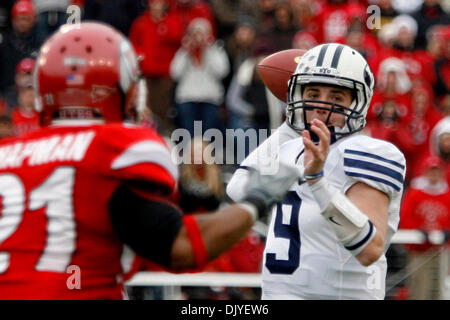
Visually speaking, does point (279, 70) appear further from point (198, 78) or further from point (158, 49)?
point (158, 49)

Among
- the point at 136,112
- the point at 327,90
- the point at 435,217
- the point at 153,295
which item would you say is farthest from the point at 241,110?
the point at 136,112

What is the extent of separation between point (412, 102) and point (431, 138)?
1.89 feet

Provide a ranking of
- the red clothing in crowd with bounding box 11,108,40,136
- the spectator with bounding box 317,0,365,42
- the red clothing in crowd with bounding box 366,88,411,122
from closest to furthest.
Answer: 1. the red clothing in crowd with bounding box 11,108,40,136
2. the red clothing in crowd with bounding box 366,88,411,122
3. the spectator with bounding box 317,0,365,42

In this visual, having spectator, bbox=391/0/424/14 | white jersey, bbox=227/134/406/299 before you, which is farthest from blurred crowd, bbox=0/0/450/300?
white jersey, bbox=227/134/406/299

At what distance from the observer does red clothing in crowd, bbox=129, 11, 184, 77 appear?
10312mm

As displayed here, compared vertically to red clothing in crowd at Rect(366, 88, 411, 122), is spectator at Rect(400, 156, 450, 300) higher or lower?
lower

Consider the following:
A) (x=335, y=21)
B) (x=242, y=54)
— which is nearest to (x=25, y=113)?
(x=242, y=54)

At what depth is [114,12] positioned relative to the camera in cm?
1077

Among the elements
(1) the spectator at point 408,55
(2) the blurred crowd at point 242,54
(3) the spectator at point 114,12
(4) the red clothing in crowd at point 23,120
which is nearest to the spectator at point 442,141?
(2) the blurred crowd at point 242,54

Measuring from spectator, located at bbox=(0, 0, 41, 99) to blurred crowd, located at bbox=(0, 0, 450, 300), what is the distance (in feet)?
0.04

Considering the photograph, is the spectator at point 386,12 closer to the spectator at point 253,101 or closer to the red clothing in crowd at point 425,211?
the spectator at point 253,101

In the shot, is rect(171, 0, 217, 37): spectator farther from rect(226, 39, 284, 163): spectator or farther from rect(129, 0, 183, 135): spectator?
rect(226, 39, 284, 163): spectator
